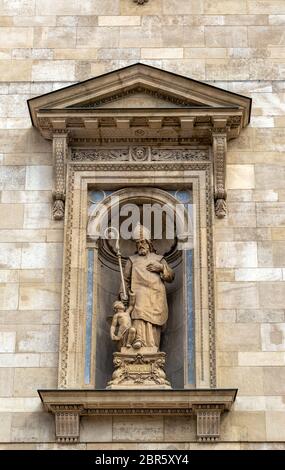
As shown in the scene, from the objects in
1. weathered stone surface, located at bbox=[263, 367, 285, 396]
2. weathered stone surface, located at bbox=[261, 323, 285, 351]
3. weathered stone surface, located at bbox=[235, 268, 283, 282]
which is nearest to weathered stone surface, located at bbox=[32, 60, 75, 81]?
weathered stone surface, located at bbox=[235, 268, 283, 282]

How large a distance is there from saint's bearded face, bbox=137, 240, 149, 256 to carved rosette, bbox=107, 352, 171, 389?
63.2 inches

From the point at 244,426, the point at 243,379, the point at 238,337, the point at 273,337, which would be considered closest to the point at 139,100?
the point at 238,337

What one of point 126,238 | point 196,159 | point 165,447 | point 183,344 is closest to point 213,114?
point 196,159

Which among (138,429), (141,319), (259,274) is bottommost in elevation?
(138,429)

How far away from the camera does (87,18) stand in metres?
18.5

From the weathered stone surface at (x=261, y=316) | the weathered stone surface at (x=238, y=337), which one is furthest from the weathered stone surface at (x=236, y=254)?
the weathered stone surface at (x=238, y=337)

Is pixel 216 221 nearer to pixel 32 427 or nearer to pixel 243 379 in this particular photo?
pixel 243 379

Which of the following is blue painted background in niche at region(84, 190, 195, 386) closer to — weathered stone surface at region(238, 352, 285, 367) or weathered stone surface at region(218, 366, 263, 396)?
weathered stone surface at region(218, 366, 263, 396)

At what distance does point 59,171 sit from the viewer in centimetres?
1708

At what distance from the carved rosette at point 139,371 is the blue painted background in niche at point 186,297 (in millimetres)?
339

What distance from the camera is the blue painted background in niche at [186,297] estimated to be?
631 inches

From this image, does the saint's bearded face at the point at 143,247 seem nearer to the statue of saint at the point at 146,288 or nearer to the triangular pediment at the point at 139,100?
the statue of saint at the point at 146,288

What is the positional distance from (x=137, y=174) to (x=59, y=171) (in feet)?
3.59

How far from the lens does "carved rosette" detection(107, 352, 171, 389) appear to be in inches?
621
